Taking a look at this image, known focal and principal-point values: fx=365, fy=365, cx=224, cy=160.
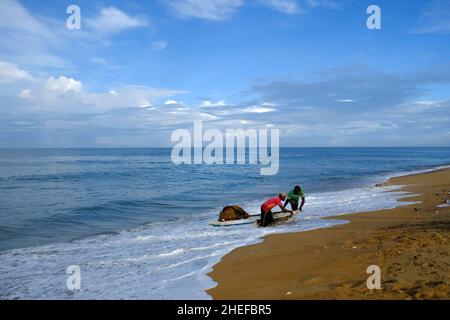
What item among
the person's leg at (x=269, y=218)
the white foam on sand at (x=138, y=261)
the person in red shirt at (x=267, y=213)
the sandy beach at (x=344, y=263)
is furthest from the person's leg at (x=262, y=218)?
the sandy beach at (x=344, y=263)

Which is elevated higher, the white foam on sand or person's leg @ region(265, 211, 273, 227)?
person's leg @ region(265, 211, 273, 227)

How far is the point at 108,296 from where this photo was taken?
23.4 feet

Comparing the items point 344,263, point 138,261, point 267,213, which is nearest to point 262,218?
point 267,213

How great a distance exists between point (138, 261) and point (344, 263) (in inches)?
208

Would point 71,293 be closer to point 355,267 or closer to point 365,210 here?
point 355,267

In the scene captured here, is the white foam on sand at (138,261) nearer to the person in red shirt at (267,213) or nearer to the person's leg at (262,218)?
the person's leg at (262,218)

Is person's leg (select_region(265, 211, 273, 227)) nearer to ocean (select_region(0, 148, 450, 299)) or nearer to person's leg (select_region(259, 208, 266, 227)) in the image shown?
person's leg (select_region(259, 208, 266, 227))

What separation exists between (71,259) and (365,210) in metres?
11.4

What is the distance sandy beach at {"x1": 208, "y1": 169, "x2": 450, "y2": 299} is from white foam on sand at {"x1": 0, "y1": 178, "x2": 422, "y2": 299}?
0.69m

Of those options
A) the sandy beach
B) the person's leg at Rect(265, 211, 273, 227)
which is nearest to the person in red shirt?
the person's leg at Rect(265, 211, 273, 227)

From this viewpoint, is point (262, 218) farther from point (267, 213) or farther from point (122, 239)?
point (122, 239)

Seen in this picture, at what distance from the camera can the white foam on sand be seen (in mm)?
7488

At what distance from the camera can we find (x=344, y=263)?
7742 millimetres

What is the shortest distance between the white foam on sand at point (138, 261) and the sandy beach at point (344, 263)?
694 mm
